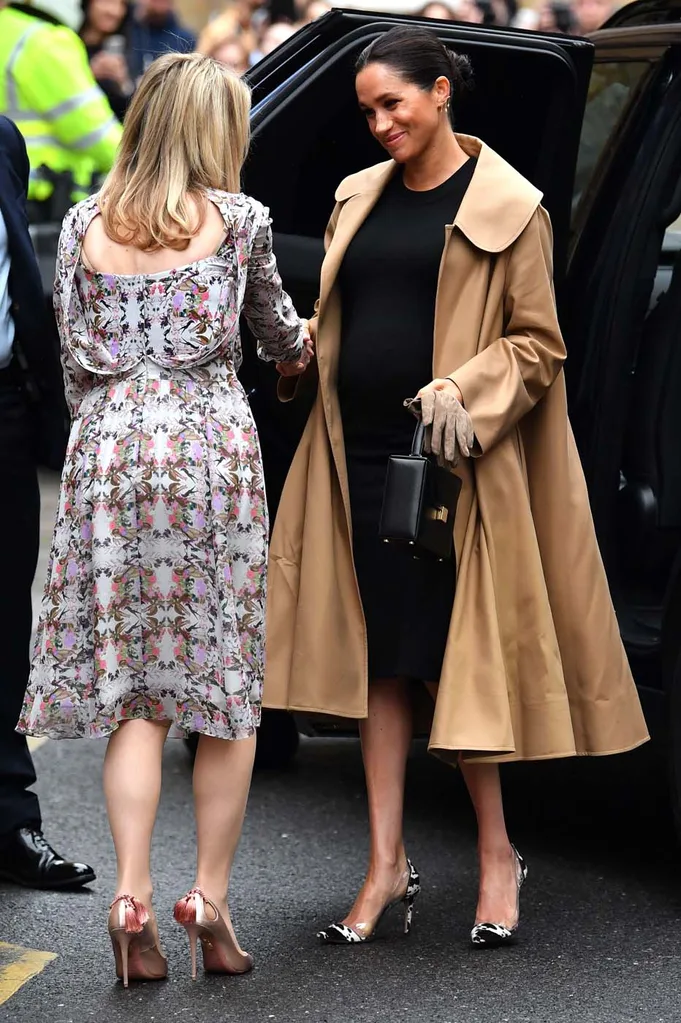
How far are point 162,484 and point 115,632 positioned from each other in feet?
1.00

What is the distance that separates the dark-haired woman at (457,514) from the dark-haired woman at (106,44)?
642 centimetres

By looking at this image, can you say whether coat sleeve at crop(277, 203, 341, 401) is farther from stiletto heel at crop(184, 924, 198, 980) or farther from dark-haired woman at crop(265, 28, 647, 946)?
stiletto heel at crop(184, 924, 198, 980)

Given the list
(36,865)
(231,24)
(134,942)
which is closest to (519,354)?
(134,942)

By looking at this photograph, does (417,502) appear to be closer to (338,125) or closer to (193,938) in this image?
(193,938)

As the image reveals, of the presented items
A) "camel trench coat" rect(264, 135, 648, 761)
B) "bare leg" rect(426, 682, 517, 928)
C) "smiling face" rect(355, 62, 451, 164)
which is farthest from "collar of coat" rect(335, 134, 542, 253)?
"bare leg" rect(426, 682, 517, 928)

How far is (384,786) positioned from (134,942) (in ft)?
2.25

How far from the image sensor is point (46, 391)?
14.3 ft

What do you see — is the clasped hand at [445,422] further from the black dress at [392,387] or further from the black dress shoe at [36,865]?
the black dress shoe at [36,865]

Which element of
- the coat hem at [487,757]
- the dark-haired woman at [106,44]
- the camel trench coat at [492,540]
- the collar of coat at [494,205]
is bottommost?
the coat hem at [487,757]

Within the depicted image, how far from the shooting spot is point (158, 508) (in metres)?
3.63

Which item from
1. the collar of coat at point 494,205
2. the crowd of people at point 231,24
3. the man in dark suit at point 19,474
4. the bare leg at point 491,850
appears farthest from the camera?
the crowd of people at point 231,24

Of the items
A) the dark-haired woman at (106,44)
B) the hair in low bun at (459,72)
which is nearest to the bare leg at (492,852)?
the hair in low bun at (459,72)

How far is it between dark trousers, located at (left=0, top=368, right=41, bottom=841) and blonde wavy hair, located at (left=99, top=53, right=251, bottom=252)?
2.61ft

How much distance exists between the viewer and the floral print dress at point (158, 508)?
3.64 metres
